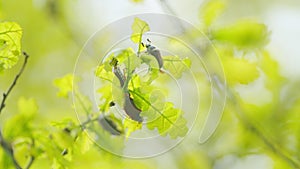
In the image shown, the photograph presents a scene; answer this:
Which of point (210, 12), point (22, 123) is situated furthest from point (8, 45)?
point (210, 12)

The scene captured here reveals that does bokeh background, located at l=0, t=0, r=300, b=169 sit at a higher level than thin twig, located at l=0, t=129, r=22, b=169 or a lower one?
higher

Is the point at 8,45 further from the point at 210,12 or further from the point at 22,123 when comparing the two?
the point at 210,12

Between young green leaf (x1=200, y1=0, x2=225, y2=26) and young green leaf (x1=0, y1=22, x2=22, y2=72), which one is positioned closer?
young green leaf (x1=0, y1=22, x2=22, y2=72)

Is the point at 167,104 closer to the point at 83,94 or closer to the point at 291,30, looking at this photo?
the point at 83,94

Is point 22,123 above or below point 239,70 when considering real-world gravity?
below

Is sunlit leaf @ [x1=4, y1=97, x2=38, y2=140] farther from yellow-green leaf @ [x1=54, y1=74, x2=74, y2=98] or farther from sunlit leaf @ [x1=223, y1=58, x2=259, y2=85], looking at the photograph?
sunlit leaf @ [x1=223, y1=58, x2=259, y2=85]

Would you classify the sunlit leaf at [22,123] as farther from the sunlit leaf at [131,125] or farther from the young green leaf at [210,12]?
the young green leaf at [210,12]

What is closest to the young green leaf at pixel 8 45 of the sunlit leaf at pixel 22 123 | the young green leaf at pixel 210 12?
the sunlit leaf at pixel 22 123

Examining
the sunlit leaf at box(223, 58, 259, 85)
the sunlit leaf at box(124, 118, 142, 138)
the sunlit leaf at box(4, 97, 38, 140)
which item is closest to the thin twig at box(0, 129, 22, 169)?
the sunlit leaf at box(4, 97, 38, 140)
